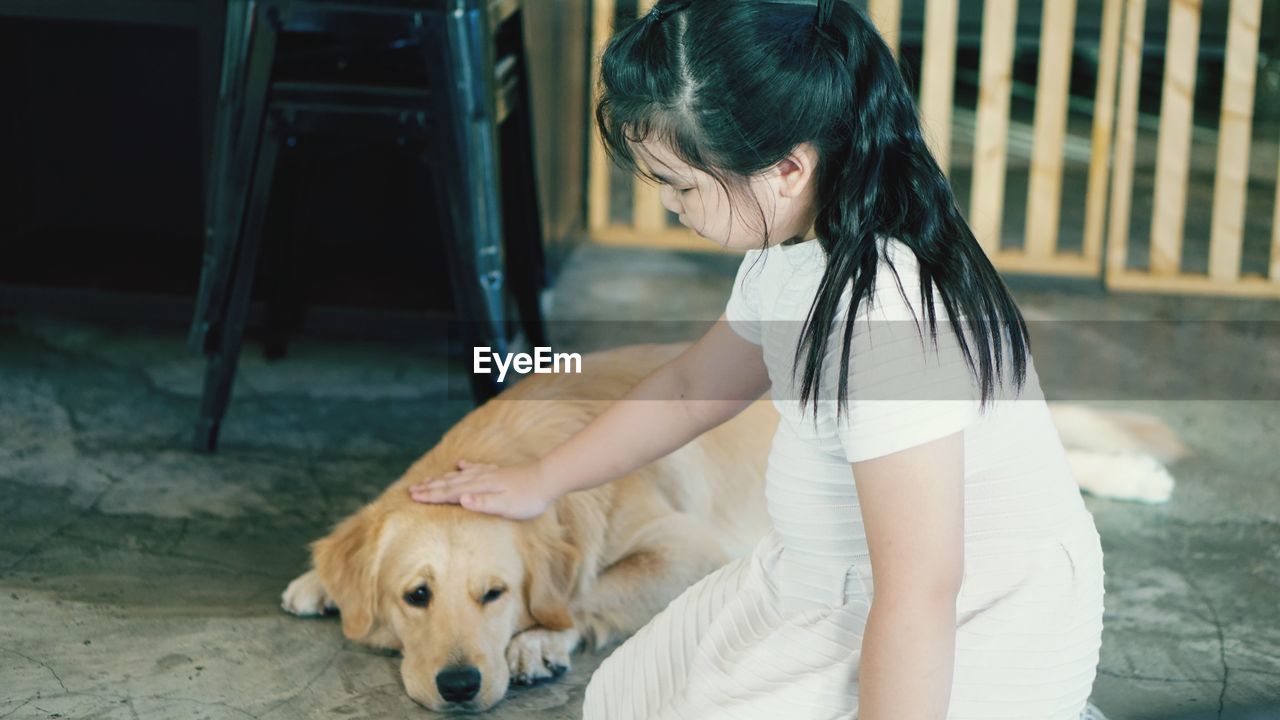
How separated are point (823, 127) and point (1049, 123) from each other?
3.07m

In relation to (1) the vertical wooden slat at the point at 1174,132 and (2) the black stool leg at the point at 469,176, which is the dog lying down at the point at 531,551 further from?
(1) the vertical wooden slat at the point at 1174,132

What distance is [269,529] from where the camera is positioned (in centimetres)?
256

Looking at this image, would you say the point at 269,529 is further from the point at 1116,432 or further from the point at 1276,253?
the point at 1276,253

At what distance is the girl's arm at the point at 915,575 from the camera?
1287 millimetres

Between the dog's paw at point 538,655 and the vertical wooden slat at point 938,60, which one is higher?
the vertical wooden slat at point 938,60

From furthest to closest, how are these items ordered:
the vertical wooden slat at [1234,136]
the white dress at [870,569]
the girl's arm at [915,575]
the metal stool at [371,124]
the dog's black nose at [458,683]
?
1. the vertical wooden slat at [1234,136]
2. the metal stool at [371,124]
3. the dog's black nose at [458,683]
4. the white dress at [870,569]
5. the girl's arm at [915,575]

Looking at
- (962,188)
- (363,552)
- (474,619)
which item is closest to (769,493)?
(474,619)

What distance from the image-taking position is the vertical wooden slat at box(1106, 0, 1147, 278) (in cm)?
401

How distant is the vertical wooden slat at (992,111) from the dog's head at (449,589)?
243 centimetres

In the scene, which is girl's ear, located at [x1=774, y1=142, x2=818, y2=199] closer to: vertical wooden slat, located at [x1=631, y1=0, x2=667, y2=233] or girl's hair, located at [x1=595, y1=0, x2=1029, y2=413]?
girl's hair, located at [x1=595, y1=0, x2=1029, y2=413]

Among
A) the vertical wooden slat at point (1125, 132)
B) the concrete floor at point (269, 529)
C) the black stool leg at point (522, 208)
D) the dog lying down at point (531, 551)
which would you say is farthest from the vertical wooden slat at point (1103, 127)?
the dog lying down at point (531, 551)

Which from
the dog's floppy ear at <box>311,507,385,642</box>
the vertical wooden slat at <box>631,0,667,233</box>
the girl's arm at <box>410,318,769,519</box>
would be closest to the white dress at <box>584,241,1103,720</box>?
the girl's arm at <box>410,318,769,519</box>

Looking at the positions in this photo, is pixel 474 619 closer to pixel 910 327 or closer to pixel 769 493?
pixel 769 493

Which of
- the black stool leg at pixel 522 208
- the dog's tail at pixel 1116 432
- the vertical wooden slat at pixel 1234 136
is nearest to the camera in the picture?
the dog's tail at pixel 1116 432
